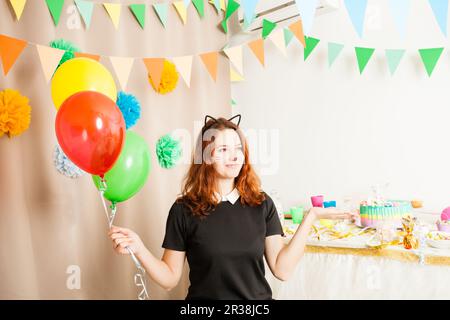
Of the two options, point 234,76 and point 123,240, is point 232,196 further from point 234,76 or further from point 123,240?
point 234,76

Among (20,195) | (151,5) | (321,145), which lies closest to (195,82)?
(151,5)

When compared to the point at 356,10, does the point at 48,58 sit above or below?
below

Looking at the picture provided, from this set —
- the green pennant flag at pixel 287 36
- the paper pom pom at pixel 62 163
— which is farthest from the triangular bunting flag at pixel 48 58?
the green pennant flag at pixel 287 36

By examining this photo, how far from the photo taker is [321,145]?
2.46 meters

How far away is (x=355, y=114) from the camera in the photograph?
2.37 meters

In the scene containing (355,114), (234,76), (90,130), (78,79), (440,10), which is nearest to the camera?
(90,130)

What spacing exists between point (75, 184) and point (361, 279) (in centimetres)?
131

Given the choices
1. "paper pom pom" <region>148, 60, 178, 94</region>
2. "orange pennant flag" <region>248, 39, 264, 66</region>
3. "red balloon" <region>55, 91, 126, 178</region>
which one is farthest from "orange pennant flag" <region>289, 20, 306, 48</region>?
"red balloon" <region>55, 91, 126, 178</region>

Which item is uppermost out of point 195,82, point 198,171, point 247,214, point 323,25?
point 323,25

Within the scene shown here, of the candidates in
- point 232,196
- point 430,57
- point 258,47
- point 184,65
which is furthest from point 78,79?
point 430,57

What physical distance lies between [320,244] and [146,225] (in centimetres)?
86

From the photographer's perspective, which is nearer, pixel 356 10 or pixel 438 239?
pixel 356 10

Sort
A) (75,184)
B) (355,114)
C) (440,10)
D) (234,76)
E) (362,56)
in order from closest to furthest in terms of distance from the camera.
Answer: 1. (440,10)
2. (75,184)
3. (362,56)
4. (355,114)
5. (234,76)

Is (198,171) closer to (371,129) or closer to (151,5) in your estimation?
(151,5)
